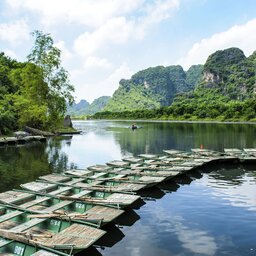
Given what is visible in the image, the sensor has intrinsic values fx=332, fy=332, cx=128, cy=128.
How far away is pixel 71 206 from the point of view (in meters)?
21.3

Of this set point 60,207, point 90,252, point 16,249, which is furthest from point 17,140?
point 16,249

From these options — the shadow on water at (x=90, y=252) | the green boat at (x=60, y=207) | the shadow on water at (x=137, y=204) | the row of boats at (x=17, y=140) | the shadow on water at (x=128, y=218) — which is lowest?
the shadow on water at (x=90, y=252)

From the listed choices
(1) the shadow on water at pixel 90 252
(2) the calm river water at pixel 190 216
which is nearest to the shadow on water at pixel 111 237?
(2) the calm river water at pixel 190 216

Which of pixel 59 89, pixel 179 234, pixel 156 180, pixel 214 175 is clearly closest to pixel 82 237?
pixel 179 234

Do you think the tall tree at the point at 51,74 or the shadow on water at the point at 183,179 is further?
the tall tree at the point at 51,74

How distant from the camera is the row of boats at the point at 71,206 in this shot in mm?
14805

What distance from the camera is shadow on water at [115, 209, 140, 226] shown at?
68.4ft

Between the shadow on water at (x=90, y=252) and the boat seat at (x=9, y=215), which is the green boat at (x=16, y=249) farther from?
the boat seat at (x=9, y=215)

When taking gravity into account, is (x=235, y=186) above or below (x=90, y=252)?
above

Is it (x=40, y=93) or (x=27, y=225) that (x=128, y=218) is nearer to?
(x=27, y=225)

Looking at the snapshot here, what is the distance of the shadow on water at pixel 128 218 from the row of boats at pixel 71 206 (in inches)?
8.6

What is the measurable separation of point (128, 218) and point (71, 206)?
3802 millimetres

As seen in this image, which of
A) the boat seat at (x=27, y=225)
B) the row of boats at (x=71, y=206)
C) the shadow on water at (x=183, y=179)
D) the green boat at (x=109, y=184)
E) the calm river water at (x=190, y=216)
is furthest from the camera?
the shadow on water at (x=183, y=179)

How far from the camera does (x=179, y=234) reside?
A: 18844mm
